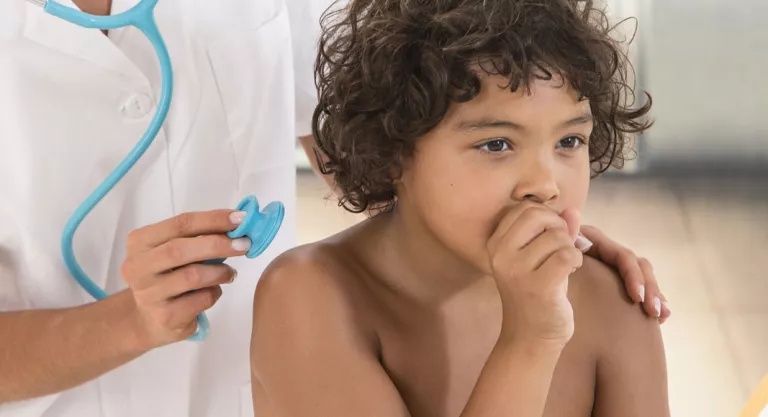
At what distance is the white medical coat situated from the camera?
31.8 inches

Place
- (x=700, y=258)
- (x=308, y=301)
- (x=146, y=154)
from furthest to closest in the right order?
(x=700, y=258), (x=146, y=154), (x=308, y=301)

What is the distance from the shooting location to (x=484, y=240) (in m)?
0.73

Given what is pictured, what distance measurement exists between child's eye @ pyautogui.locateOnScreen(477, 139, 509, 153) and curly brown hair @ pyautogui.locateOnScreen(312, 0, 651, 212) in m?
0.04

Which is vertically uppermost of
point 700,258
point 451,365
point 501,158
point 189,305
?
point 501,158

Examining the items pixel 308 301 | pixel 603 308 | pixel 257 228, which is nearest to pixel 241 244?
pixel 257 228

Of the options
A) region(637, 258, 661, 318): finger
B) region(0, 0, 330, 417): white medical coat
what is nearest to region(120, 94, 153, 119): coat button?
region(0, 0, 330, 417): white medical coat

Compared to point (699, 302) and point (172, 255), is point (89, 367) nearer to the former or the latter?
point (172, 255)

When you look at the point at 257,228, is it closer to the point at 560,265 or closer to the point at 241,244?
the point at 241,244

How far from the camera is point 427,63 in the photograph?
0.74 m

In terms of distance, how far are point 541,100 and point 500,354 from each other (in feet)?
0.68

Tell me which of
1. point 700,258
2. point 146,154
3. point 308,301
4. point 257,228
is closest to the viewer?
point 257,228

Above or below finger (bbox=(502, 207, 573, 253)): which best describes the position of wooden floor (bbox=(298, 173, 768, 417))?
below

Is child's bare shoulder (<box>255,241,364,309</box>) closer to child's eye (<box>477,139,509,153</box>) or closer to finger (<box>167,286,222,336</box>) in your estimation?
finger (<box>167,286,222,336</box>)

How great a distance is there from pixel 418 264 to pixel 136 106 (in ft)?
1.00
